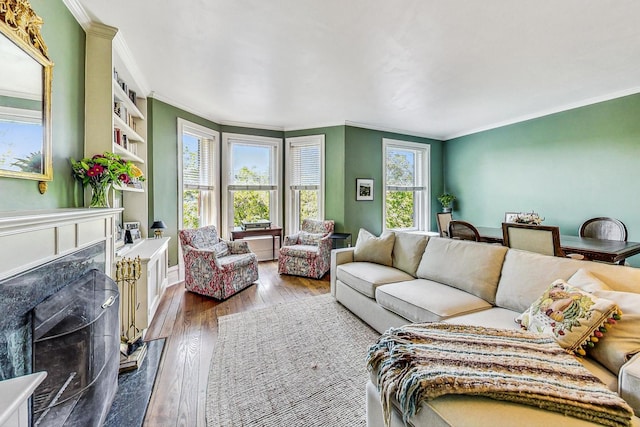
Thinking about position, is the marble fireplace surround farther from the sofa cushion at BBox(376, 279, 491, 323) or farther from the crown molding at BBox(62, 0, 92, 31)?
the sofa cushion at BBox(376, 279, 491, 323)

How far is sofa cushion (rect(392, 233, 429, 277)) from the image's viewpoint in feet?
9.34

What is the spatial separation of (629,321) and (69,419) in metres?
2.73

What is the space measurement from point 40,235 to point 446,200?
6.27 metres

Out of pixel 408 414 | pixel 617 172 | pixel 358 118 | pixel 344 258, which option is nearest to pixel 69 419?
pixel 408 414

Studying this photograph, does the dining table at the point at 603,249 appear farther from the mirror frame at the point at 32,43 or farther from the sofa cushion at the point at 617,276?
the mirror frame at the point at 32,43

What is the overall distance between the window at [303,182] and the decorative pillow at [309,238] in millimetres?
609

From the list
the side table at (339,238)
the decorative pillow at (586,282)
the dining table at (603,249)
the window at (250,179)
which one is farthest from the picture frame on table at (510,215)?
the window at (250,179)

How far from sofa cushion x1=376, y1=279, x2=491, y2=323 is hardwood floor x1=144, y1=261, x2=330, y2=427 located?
4.77 feet

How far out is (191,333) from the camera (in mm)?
2490

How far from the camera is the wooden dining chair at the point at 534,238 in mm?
2449

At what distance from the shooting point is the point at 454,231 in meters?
3.76

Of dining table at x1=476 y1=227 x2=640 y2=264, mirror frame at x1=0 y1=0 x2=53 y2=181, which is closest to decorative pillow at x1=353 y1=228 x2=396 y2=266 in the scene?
dining table at x1=476 y1=227 x2=640 y2=264

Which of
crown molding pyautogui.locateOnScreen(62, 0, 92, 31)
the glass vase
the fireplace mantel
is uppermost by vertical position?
crown molding pyautogui.locateOnScreen(62, 0, 92, 31)

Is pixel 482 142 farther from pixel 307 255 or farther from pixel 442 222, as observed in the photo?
pixel 307 255
